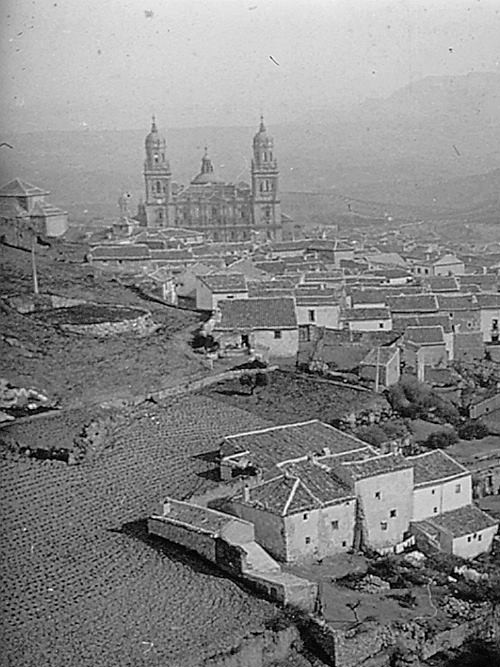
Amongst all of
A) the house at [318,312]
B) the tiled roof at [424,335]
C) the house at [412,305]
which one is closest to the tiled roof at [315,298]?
the house at [318,312]

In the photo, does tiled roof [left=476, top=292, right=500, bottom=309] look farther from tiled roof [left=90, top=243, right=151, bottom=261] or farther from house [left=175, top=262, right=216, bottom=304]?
tiled roof [left=90, top=243, right=151, bottom=261]

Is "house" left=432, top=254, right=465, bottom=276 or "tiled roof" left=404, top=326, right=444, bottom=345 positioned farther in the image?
"house" left=432, top=254, right=465, bottom=276

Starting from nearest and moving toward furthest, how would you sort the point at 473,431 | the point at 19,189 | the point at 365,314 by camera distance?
the point at 473,431, the point at 365,314, the point at 19,189

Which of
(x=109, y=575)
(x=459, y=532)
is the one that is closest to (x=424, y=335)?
(x=459, y=532)

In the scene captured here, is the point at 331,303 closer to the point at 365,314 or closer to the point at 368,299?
the point at 365,314

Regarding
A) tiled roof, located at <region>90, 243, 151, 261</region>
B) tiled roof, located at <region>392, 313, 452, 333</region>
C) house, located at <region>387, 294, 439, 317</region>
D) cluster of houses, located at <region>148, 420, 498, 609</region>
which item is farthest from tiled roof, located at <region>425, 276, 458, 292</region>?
cluster of houses, located at <region>148, 420, 498, 609</region>

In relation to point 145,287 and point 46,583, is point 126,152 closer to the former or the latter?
point 145,287
